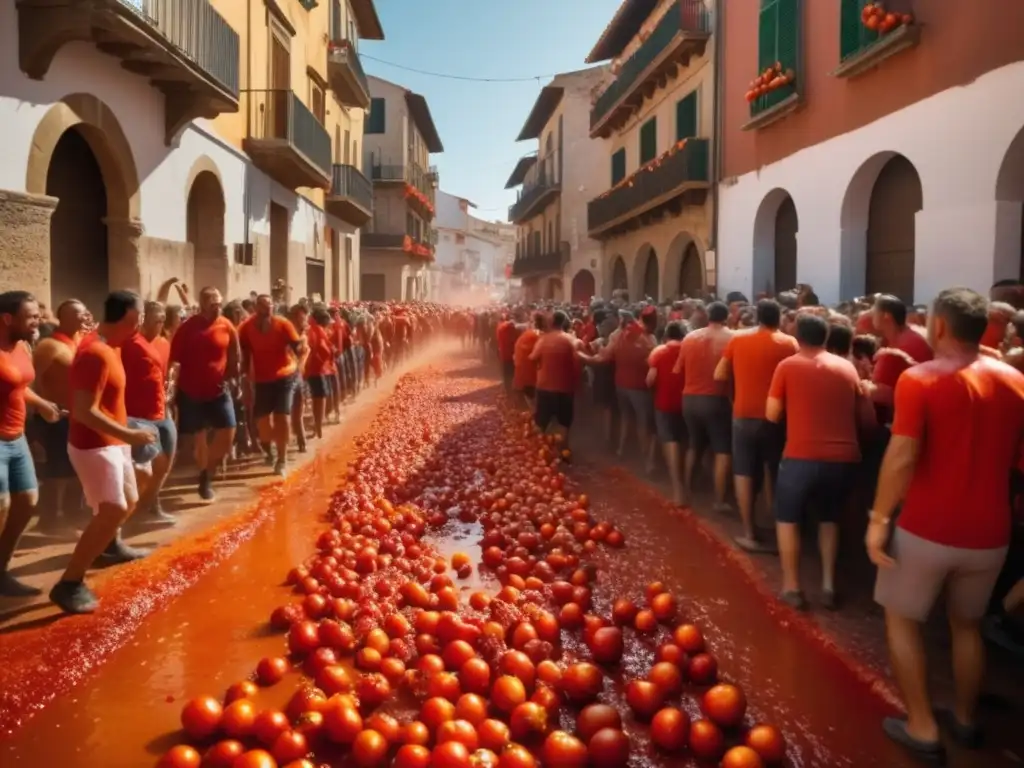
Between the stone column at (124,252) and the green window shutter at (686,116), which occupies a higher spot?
the green window shutter at (686,116)

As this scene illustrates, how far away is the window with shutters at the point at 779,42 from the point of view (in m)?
13.3

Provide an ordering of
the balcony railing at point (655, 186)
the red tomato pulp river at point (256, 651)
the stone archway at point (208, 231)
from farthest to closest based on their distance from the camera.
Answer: the balcony railing at point (655, 186), the stone archway at point (208, 231), the red tomato pulp river at point (256, 651)

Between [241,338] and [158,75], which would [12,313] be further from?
[158,75]

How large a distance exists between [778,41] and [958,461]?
40.1ft

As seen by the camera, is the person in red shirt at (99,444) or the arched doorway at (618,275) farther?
the arched doorway at (618,275)

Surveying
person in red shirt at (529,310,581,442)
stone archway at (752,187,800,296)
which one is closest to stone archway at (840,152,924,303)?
stone archway at (752,187,800,296)

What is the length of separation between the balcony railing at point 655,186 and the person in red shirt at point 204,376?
12.3 m

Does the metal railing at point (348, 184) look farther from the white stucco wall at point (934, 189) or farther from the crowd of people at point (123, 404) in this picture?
the white stucco wall at point (934, 189)

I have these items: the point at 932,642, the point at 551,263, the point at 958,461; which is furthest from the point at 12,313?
the point at 551,263

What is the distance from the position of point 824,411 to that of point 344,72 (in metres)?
21.4

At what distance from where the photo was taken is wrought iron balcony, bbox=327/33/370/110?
23219 millimetres

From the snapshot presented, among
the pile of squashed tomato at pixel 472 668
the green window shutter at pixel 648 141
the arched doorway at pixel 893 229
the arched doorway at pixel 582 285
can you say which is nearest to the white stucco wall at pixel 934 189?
the arched doorway at pixel 893 229

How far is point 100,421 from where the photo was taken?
5.16m

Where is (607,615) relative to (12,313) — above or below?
below
